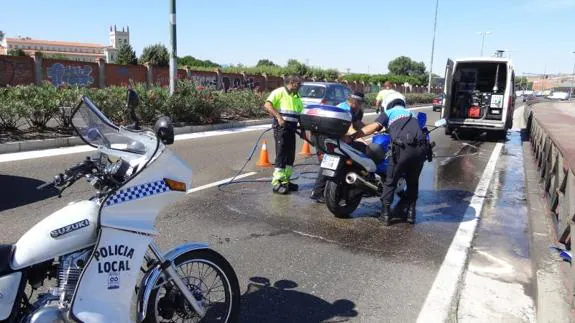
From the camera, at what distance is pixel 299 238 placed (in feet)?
17.6

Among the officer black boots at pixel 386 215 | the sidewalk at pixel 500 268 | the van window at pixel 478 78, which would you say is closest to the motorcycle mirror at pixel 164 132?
the sidewalk at pixel 500 268

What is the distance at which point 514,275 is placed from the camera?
4637mm

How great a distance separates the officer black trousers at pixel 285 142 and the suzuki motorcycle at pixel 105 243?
4.32 meters

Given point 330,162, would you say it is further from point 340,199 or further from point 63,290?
point 63,290

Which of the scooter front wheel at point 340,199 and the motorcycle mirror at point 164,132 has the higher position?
the motorcycle mirror at point 164,132

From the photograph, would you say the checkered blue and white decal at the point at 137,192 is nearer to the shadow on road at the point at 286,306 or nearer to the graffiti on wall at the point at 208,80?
the shadow on road at the point at 286,306

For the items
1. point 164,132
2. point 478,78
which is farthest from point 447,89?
point 164,132

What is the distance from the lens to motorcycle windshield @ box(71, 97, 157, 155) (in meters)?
2.64

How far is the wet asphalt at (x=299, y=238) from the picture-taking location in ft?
12.7

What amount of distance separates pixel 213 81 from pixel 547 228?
2536cm

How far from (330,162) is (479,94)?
12.4m

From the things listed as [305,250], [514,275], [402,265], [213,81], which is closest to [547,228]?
[514,275]

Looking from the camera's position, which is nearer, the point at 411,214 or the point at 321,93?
the point at 411,214

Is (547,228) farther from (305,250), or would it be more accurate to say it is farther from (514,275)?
(305,250)
